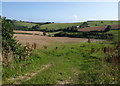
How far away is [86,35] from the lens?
41.6 meters

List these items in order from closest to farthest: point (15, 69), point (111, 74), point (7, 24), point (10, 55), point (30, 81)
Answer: point (30, 81) → point (111, 74) → point (15, 69) → point (10, 55) → point (7, 24)

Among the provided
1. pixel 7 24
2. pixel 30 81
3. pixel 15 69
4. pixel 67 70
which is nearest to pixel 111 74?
pixel 67 70

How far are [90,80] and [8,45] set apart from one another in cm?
716

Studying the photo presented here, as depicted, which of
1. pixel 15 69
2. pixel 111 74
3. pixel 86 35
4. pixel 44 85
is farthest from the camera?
pixel 86 35

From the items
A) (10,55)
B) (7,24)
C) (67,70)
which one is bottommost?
(67,70)

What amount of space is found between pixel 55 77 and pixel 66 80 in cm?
72

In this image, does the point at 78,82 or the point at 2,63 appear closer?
the point at 78,82

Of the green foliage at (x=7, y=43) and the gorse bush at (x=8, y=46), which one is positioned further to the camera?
the green foliage at (x=7, y=43)

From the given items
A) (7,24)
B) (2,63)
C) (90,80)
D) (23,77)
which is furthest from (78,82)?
(7,24)

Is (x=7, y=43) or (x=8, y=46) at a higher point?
(x=7, y=43)

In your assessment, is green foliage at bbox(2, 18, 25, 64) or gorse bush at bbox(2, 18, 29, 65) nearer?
gorse bush at bbox(2, 18, 29, 65)

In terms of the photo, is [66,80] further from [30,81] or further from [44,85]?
[30,81]

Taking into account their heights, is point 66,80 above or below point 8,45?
below

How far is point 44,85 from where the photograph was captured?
7.65 metres
